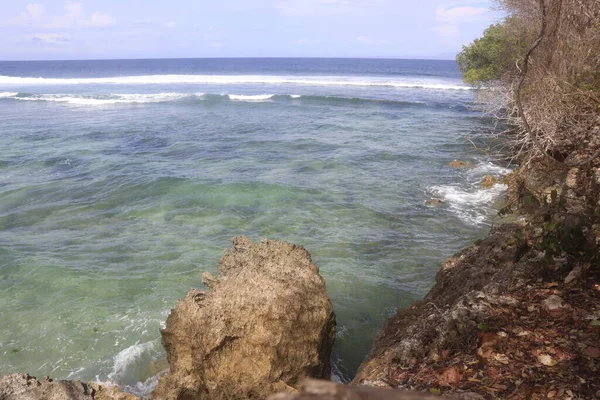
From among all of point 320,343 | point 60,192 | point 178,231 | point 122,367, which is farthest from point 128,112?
point 320,343

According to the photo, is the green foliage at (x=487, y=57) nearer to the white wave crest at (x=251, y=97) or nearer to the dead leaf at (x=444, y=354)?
the white wave crest at (x=251, y=97)

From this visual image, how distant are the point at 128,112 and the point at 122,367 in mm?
29238

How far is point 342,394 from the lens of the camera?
4.30ft

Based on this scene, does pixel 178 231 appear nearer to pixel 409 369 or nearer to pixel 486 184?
pixel 409 369

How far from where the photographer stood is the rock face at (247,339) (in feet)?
17.4

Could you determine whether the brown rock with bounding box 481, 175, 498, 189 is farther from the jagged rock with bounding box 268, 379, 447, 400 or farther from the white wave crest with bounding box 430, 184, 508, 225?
the jagged rock with bounding box 268, 379, 447, 400

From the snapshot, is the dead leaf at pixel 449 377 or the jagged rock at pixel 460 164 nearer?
the dead leaf at pixel 449 377

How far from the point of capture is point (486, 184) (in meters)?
14.9

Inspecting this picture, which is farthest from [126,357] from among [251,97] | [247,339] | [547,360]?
[251,97]

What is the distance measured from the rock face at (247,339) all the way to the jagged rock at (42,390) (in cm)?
79

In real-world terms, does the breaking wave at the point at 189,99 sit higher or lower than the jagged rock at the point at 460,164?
higher

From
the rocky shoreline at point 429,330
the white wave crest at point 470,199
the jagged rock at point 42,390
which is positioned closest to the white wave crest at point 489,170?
the white wave crest at point 470,199

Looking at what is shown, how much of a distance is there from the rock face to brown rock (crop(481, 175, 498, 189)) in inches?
432

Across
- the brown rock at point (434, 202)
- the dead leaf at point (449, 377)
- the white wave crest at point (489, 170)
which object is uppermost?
the white wave crest at point (489, 170)
